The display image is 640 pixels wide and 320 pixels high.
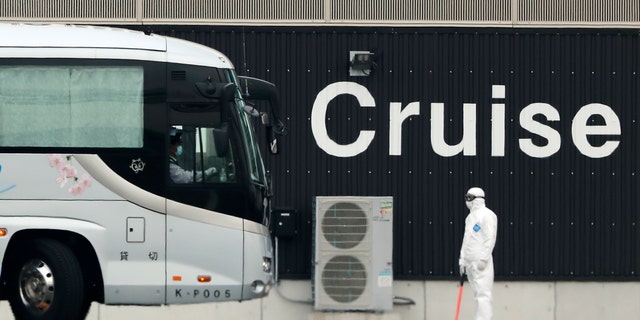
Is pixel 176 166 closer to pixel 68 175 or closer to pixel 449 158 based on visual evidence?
pixel 68 175

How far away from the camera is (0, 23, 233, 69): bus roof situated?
56.2 feet

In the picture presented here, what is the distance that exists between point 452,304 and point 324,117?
10.7 feet

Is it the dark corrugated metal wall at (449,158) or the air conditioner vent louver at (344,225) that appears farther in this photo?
the dark corrugated metal wall at (449,158)

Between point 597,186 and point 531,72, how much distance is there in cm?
192

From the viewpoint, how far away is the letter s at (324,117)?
22406mm

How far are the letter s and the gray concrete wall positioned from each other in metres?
1.97

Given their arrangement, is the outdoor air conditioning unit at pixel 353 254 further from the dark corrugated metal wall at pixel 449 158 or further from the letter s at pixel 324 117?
the letter s at pixel 324 117

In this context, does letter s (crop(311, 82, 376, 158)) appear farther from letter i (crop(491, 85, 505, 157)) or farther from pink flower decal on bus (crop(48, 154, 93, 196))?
pink flower decal on bus (crop(48, 154, 93, 196))

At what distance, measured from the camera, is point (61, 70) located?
56.3 ft

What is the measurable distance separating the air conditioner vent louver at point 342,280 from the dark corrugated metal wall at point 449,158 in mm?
730

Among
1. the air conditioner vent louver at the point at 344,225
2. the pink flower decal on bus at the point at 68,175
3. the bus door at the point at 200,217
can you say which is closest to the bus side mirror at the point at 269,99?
the bus door at the point at 200,217

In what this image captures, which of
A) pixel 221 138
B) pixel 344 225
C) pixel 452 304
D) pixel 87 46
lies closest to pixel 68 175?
pixel 87 46

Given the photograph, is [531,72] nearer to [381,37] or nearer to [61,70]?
[381,37]

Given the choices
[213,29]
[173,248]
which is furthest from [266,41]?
[173,248]
